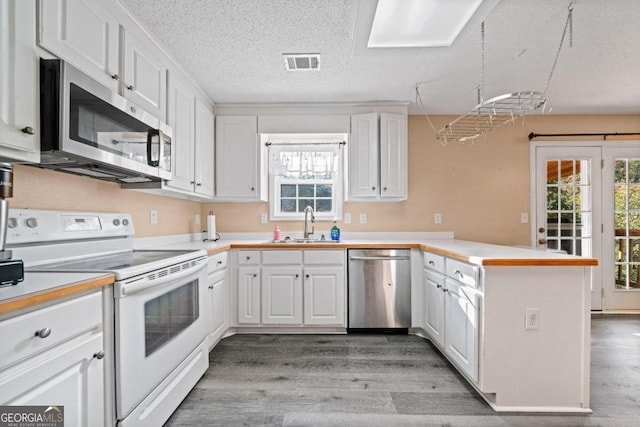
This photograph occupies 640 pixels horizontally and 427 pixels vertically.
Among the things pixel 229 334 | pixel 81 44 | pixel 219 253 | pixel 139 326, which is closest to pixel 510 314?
pixel 139 326

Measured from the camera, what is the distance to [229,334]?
9.97ft

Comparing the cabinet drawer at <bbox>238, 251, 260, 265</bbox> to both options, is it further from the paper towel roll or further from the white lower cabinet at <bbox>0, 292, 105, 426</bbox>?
the white lower cabinet at <bbox>0, 292, 105, 426</bbox>

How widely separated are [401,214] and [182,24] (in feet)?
8.94

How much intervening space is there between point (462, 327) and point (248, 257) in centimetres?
189

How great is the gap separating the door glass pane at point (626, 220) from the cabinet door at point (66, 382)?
16.2ft

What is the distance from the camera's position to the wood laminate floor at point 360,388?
5.78 ft

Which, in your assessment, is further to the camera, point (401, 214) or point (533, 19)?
point (401, 214)

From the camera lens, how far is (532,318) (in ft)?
5.92

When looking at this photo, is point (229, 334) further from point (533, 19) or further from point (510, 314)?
point (533, 19)

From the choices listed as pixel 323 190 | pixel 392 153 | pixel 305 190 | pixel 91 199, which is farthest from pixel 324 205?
pixel 91 199

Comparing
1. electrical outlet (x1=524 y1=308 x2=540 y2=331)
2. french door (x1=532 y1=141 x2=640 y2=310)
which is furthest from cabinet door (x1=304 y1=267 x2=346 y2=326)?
french door (x1=532 y1=141 x2=640 y2=310)

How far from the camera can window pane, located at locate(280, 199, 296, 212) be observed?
375 cm

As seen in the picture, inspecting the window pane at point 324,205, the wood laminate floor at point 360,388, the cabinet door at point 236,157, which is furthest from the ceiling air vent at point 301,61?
the wood laminate floor at point 360,388

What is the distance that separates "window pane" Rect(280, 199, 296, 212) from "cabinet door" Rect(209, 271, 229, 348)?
3.74 ft
